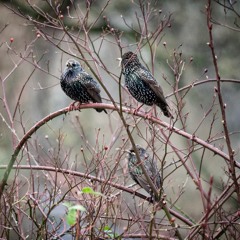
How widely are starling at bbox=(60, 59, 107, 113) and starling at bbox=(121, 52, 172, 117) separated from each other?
0.44 meters

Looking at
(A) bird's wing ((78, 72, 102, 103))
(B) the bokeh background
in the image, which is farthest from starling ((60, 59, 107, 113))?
(B) the bokeh background

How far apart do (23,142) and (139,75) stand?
1.31 m

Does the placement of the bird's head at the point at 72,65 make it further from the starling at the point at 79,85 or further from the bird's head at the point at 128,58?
the bird's head at the point at 128,58

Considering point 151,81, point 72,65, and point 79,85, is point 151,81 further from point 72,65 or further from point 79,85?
point 72,65

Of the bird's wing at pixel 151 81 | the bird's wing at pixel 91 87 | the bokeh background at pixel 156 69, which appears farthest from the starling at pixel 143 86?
the bokeh background at pixel 156 69

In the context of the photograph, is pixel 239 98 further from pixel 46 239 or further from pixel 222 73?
pixel 46 239

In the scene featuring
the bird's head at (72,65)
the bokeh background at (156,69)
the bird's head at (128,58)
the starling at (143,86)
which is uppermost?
the bokeh background at (156,69)

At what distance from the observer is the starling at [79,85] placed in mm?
5254

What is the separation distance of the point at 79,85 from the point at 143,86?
70 centimetres

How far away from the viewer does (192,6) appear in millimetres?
8039

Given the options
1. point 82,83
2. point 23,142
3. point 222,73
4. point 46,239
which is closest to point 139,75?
point 82,83

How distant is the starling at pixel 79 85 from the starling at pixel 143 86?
0.44 m

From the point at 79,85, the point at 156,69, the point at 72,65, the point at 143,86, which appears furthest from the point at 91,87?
the point at 156,69

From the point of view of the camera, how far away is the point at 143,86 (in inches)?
189
